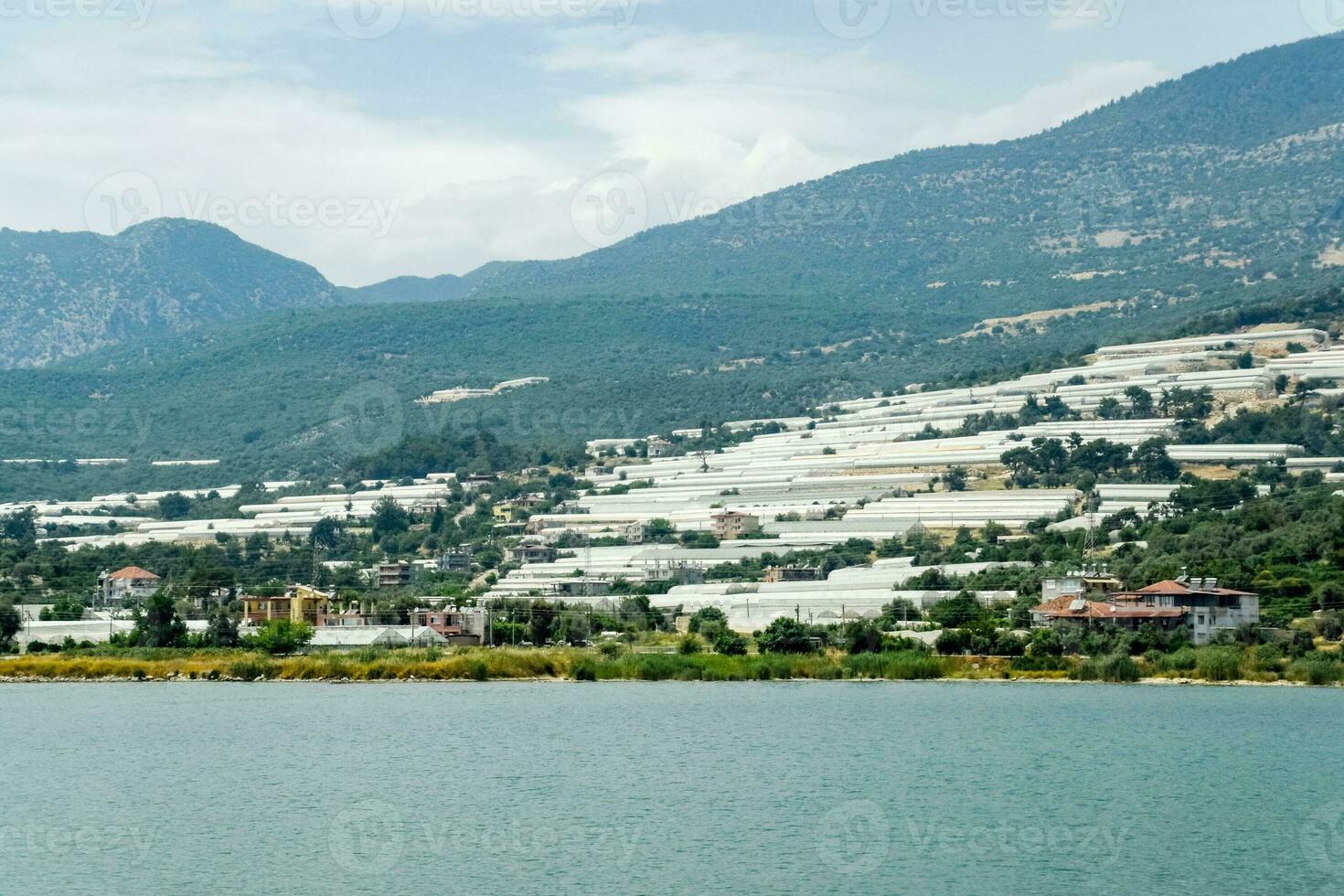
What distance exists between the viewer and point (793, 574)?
76750mm

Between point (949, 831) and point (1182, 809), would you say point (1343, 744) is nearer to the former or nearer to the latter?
point (1182, 809)

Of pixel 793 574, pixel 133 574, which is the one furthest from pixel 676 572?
pixel 133 574

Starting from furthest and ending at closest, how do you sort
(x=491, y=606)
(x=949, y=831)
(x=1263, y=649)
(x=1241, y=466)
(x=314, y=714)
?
(x=1241, y=466) → (x=491, y=606) → (x=1263, y=649) → (x=314, y=714) → (x=949, y=831)

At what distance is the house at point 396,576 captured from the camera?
83750 millimetres

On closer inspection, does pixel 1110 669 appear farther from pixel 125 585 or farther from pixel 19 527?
pixel 19 527

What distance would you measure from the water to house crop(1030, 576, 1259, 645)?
19.9ft

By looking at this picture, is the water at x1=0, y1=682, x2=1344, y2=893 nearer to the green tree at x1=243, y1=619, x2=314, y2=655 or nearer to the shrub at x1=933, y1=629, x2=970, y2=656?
the shrub at x1=933, y1=629, x2=970, y2=656

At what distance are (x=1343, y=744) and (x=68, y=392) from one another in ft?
496

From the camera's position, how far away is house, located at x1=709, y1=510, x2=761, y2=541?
296 ft

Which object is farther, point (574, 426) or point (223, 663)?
point (574, 426)

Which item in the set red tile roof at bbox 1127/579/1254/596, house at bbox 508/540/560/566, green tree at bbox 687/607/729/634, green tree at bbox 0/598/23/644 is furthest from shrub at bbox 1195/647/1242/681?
house at bbox 508/540/560/566

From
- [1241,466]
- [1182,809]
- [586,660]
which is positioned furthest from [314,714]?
[1241,466]

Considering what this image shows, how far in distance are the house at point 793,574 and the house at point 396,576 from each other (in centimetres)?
1561

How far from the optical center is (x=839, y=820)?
30.6m
